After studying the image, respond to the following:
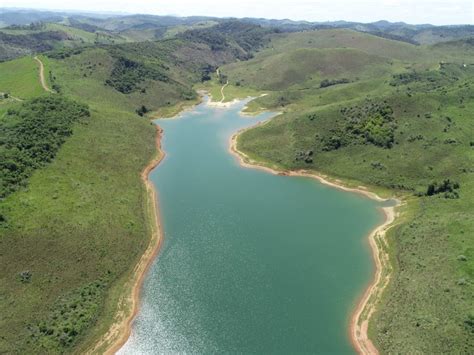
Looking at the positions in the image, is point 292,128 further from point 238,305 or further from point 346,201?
point 238,305

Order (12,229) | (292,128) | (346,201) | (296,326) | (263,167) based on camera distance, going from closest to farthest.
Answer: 1. (296,326)
2. (12,229)
3. (346,201)
4. (263,167)
5. (292,128)

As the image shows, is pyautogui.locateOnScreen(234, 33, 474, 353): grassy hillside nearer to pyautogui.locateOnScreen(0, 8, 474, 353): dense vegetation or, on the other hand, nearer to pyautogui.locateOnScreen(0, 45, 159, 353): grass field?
pyautogui.locateOnScreen(0, 8, 474, 353): dense vegetation

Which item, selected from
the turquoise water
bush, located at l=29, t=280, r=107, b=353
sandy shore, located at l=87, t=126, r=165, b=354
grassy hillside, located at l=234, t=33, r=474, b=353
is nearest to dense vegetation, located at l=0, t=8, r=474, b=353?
bush, located at l=29, t=280, r=107, b=353

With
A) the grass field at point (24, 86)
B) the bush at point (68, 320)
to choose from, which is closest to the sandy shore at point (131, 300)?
the bush at point (68, 320)

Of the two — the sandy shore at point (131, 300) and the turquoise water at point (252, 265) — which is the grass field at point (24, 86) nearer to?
the turquoise water at point (252, 265)

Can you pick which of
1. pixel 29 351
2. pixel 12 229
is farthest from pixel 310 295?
pixel 12 229

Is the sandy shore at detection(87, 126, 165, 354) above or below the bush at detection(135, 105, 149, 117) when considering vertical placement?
below
